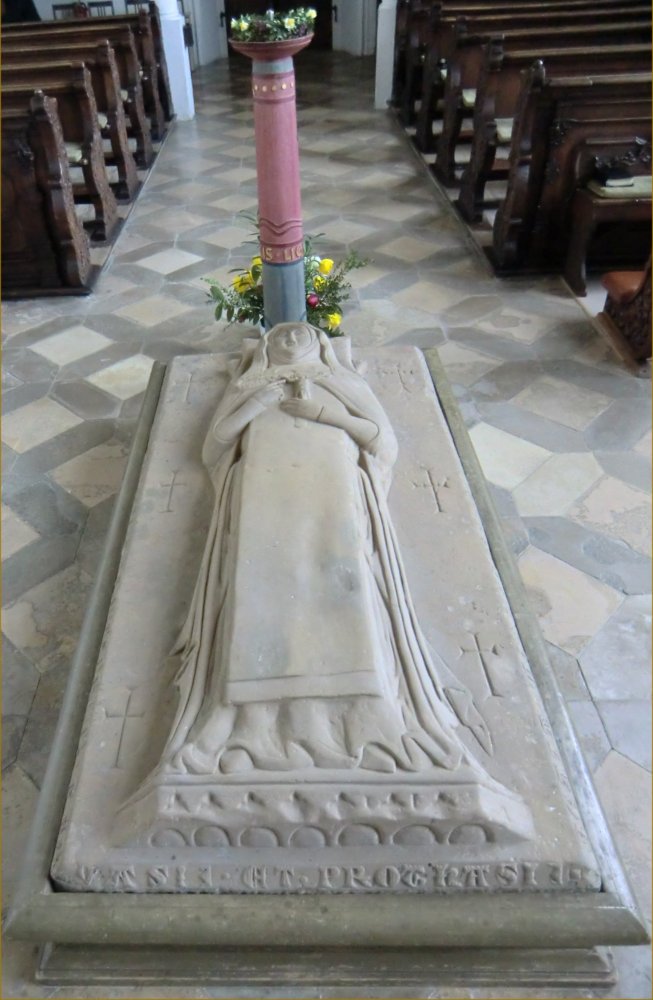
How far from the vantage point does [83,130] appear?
5.24 meters

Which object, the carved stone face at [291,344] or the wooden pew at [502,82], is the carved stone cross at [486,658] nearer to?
the carved stone face at [291,344]

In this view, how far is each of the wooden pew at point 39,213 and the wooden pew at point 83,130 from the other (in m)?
0.53

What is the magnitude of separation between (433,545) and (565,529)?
0.87 metres

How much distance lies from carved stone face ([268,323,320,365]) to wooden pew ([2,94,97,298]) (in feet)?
8.98

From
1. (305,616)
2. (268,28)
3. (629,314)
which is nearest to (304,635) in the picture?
(305,616)

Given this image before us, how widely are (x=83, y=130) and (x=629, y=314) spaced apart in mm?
3895

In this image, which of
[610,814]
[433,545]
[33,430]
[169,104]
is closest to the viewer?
[610,814]

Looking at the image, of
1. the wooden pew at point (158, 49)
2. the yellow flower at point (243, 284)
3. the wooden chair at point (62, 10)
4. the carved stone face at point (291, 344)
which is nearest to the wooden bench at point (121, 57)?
the wooden pew at point (158, 49)

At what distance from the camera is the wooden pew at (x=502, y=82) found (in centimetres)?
486

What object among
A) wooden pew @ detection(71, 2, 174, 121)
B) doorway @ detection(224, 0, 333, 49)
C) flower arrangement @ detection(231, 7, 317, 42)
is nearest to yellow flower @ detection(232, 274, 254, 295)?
flower arrangement @ detection(231, 7, 317, 42)

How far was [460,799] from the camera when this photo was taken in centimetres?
162

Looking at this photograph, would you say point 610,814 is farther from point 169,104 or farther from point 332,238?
point 169,104

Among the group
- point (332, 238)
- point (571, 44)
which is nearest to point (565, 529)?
point (332, 238)

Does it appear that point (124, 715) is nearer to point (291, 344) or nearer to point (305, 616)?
point (305, 616)
